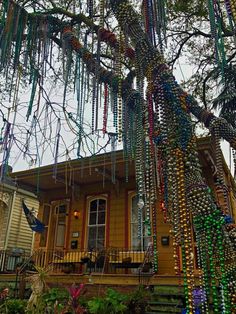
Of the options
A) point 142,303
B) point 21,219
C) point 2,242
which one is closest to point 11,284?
point 142,303

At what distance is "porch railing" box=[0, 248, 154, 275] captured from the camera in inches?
305

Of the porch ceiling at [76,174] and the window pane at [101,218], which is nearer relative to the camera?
the porch ceiling at [76,174]

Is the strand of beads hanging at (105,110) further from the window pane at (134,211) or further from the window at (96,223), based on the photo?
the window at (96,223)

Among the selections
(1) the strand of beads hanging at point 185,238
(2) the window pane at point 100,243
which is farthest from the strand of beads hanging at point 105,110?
(2) the window pane at point 100,243

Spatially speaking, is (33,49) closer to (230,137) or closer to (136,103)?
(136,103)

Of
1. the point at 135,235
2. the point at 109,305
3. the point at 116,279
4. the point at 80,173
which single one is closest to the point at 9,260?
the point at 80,173

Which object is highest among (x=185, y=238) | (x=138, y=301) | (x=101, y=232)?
(x=101, y=232)

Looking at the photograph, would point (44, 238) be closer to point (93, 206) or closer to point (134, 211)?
point (93, 206)

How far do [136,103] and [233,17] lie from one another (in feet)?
4.54

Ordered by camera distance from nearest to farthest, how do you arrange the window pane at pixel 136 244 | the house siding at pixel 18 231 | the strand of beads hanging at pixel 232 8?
the strand of beads hanging at pixel 232 8 → the window pane at pixel 136 244 → the house siding at pixel 18 231

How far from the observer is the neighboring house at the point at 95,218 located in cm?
795

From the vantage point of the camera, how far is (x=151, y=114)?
9.08 feet

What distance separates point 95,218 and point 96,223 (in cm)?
17

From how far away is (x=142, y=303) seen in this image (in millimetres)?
5785
